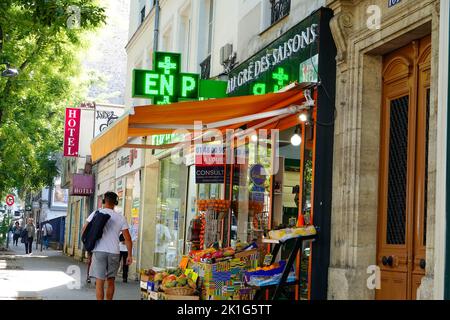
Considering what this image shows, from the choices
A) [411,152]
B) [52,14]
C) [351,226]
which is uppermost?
[52,14]

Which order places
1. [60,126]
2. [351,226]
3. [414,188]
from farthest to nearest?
[60,126]
[351,226]
[414,188]

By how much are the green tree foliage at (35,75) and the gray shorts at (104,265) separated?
454 cm

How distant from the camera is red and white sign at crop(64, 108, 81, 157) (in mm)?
30183

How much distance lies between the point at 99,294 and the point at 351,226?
3.73 meters

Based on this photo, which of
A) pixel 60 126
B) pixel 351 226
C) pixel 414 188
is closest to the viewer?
pixel 414 188

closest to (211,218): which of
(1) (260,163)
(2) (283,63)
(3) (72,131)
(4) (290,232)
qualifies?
(1) (260,163)

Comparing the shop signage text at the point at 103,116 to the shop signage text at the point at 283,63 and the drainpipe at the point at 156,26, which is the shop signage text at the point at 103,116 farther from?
the shop signage text at the point at 283,63

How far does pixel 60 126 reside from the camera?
33.5 metres

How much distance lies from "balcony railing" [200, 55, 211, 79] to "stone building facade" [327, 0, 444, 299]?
21.9ft

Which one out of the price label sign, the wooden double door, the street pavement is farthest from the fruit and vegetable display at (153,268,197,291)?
the street pavement

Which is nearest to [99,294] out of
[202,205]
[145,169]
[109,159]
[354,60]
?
[202,205]

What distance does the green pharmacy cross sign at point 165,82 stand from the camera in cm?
1256

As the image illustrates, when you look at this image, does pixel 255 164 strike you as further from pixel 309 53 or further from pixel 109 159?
pixel 109 159

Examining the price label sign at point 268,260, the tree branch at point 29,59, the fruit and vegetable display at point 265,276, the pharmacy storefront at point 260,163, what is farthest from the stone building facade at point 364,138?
the tree branch at point 29,59
